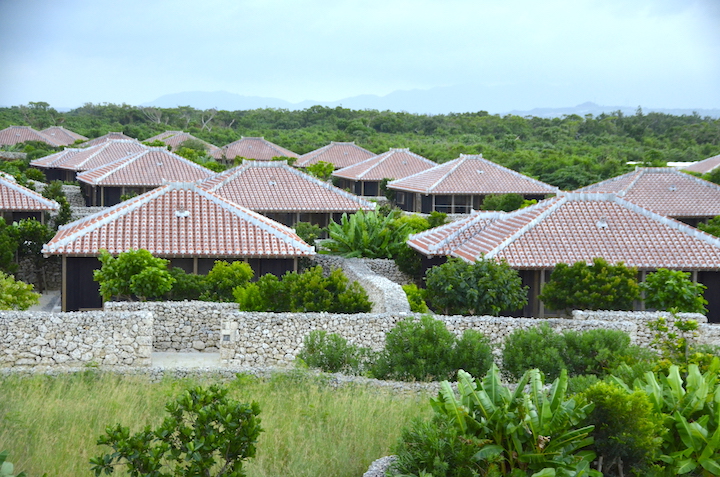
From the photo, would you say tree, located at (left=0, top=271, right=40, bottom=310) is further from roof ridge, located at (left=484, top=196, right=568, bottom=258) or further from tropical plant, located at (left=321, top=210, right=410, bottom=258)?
roof ridge, located at (left=484, top=196, right=568, bottom=258)

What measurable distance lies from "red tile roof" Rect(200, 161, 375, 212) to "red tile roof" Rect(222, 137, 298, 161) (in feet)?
96.9

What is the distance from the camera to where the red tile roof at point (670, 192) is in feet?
119

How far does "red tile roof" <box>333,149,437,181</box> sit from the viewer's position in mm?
50969

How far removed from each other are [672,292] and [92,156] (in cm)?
4159

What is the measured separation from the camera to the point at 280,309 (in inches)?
682

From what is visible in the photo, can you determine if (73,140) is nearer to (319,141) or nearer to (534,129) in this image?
(319,141)

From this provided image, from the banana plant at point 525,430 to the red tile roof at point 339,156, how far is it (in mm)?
52726

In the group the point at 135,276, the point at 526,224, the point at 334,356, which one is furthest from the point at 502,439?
the point at 526,224

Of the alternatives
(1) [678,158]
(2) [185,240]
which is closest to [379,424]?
(2) [185,240]

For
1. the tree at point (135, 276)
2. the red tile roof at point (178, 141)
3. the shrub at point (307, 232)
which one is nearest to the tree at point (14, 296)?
the tree at point (135, 276)

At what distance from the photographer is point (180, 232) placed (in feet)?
69.4

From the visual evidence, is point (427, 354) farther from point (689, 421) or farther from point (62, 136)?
point (62, 136)

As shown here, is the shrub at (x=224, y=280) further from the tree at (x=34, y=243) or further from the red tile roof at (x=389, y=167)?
the red tile roof at (x=389, y=167)

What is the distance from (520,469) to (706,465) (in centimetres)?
194
